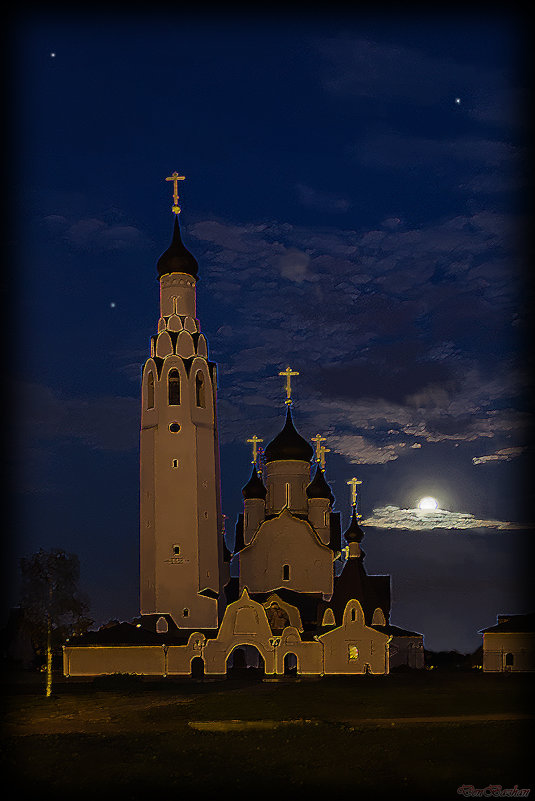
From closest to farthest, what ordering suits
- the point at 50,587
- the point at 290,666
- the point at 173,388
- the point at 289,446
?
the point at 50,587 < the point at 173,388 < the point at 290,666 < the point at 289,446

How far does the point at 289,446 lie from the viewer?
5641cm

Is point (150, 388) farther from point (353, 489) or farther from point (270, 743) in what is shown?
point (270, 743)

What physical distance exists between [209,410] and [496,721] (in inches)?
1132

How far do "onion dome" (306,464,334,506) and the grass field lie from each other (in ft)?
74.8

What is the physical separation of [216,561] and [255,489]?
783 centimetres

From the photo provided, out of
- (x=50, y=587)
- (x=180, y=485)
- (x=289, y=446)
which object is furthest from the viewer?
(x=289, y=446)

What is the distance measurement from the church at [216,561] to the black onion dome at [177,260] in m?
0.06

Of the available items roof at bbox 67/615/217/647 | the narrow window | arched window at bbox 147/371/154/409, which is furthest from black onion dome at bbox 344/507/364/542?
arched window at bbox 147/371/154/409

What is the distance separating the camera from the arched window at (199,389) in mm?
51188

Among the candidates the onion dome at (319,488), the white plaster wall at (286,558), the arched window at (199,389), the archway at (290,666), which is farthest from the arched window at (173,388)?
the archway at (290,666)

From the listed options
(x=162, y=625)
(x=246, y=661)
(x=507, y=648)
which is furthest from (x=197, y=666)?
(x=507, y=648)

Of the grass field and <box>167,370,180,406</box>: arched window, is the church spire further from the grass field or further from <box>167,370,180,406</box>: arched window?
the grass field

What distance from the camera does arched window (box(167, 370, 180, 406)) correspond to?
5072cm

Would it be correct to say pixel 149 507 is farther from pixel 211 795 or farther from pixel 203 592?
pixel 211 795
